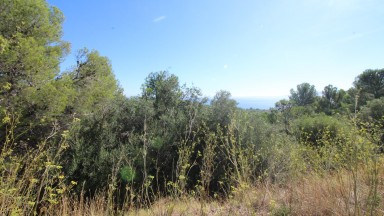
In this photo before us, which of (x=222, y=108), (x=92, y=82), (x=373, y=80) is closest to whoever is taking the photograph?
(x=222, y=108)

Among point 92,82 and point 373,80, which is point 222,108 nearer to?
point 92,82

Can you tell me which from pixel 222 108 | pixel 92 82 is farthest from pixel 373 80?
pixel 92 82

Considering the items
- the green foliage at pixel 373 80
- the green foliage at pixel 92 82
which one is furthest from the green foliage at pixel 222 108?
the green foliage at pixel 373 80

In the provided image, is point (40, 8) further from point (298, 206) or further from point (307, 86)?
point (307, 86)

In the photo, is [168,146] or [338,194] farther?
[168,146]

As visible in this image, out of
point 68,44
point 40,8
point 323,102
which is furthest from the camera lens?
point 323,102

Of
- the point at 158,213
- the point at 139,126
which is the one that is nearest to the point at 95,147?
the point at 139,126

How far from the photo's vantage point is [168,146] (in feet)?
25.6

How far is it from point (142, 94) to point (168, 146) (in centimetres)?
362

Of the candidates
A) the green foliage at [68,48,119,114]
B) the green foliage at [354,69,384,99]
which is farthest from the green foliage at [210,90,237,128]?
the green foliage at [354,69,384,99]

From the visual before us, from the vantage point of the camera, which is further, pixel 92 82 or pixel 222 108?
pixel 92 82

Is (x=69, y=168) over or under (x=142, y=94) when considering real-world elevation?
under

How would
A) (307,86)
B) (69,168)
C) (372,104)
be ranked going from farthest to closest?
(307,86)
(372,104)
(69,168)

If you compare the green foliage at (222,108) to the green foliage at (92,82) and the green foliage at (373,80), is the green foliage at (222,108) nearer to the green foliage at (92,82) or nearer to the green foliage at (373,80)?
the green foliage at (92,82)
